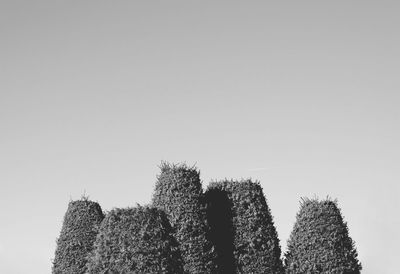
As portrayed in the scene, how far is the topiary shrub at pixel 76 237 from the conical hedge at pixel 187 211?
4000 millimetres

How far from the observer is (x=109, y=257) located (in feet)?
65.9

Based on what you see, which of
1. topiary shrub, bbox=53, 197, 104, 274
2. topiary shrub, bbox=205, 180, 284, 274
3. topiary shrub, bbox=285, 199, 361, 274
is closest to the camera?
topiary shrub, bbox=205, 180, 284, 274

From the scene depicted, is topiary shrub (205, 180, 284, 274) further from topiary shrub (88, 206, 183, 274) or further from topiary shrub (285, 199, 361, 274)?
topiary shrub (88, 206, 183, 274)

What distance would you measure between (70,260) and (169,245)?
404 inches

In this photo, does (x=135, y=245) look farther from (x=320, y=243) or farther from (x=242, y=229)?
(x=320, y=243)

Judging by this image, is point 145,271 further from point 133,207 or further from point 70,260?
point 70,260

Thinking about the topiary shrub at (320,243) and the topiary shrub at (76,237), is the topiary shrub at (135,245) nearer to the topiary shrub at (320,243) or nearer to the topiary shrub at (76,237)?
the topiary shrub at (76,237)

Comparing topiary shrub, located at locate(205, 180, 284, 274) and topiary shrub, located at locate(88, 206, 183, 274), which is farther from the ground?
topiary shrub, located at locate(205, 180, 284, 274)

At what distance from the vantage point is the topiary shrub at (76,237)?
95.6 feet

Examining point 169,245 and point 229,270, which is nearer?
point 169,245

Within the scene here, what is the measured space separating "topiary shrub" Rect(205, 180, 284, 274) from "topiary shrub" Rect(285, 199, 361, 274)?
125cm

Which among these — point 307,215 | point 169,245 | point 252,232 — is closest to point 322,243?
point 307,215

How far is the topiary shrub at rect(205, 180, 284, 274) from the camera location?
93.9ft

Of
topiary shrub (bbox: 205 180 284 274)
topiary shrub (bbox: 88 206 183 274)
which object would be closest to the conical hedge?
topiary shrub (bbox: 205 180 284 274)
